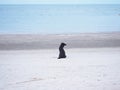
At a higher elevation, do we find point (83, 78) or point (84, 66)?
point (84, 66)

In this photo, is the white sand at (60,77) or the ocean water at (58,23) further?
the ocean water at (58,23)

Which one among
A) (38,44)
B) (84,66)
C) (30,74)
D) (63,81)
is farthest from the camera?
(38,44)

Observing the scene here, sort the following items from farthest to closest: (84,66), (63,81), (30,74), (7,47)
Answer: (7,47) < (84,66) < (30,74) < (63,81)

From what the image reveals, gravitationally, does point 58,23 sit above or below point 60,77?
above

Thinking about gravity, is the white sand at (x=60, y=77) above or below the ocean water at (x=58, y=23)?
below

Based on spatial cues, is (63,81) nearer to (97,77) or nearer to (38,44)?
(97,77)

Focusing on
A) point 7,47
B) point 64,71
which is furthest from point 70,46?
point 64,71

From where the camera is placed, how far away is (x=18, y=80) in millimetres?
9258


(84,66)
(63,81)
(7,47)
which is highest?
(7,47)

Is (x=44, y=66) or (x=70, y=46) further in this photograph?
(x=70, y=46)

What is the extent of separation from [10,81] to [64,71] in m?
2.07

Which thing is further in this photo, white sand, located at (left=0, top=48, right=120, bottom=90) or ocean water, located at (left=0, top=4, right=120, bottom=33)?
ocean water, located at (left=0, top=4, right=120, bottom=33)

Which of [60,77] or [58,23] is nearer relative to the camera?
[60,77]

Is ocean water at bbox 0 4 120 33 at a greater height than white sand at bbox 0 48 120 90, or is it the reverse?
ocean water at bbox 0 4 120 33
